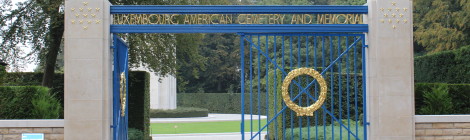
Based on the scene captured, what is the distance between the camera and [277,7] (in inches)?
368

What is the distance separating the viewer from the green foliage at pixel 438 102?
1037 cm

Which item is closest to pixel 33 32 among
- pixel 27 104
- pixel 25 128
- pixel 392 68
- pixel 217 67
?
pixel 27 104

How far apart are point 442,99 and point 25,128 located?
7.33m

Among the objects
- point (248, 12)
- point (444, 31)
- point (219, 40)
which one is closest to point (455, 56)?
point (444, 31)

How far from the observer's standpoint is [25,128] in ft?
29.5

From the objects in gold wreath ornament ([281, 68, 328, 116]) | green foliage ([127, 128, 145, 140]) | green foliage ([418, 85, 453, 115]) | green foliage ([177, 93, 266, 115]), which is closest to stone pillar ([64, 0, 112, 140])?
gold wreath ornament ([281, 68, 328, 116])

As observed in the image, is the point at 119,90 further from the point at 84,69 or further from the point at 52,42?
the point at 52,42

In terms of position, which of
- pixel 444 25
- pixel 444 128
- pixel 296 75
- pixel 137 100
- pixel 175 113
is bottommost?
pixel 175 113

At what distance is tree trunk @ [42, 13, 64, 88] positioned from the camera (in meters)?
14.9

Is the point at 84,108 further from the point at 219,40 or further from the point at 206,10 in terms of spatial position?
the point at 219,40

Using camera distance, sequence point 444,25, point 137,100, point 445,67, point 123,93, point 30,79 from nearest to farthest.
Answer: point 123,93
point 137,100
point 445,67
point 30,79
point 444,25

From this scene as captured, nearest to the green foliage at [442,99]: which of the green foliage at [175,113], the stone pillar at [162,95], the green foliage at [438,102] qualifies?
the green foliage at [438,102]

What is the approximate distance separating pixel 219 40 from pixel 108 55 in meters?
33.1

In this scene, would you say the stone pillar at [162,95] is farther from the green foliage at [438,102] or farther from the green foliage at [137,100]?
the green foliage at [438,102]
